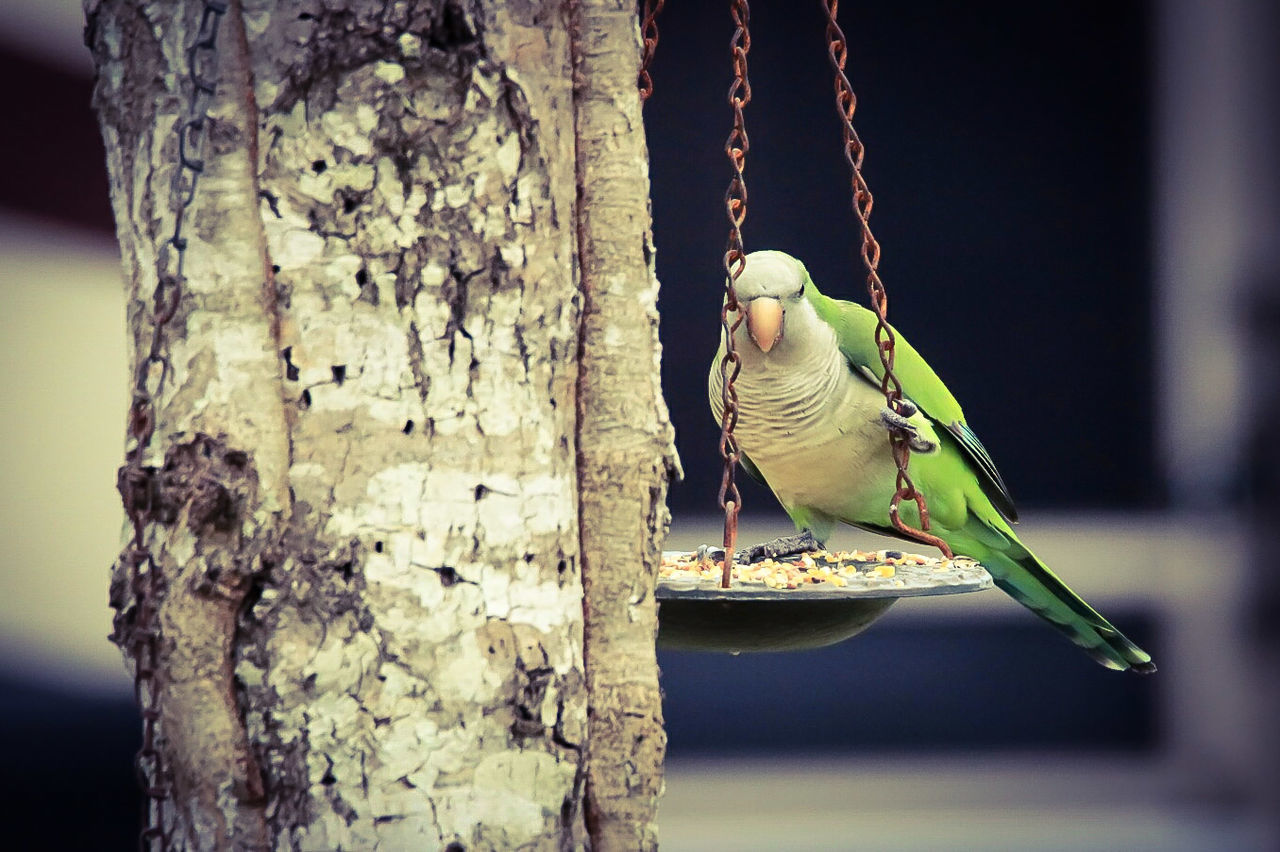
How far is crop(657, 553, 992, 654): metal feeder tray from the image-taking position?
1190mm

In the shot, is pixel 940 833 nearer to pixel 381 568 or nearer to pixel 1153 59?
pixel 1153 59

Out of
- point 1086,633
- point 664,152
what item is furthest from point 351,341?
point 664,152

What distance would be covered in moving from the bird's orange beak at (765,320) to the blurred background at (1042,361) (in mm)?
1796

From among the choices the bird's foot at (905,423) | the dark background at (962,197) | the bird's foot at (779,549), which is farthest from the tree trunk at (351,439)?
the dark background at (962,197)

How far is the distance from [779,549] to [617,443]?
0.84m

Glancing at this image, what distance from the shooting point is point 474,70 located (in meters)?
0.97

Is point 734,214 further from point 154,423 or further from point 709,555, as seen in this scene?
point 154,423

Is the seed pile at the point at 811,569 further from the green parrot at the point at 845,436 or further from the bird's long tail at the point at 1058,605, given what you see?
the bird's long tail at the point at 1058,605

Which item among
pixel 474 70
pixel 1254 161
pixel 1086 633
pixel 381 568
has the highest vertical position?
pixel 1254 161

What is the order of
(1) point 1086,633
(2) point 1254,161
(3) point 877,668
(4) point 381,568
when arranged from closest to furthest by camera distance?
1. (4) point 381,568
2. (1) point 1086,633
3. (2) point 1254,161
4. (3) point 877,668

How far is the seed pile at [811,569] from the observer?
1337mm

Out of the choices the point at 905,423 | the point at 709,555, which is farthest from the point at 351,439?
the point at 905,423

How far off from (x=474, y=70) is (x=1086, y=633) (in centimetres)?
153

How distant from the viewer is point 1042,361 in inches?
144
